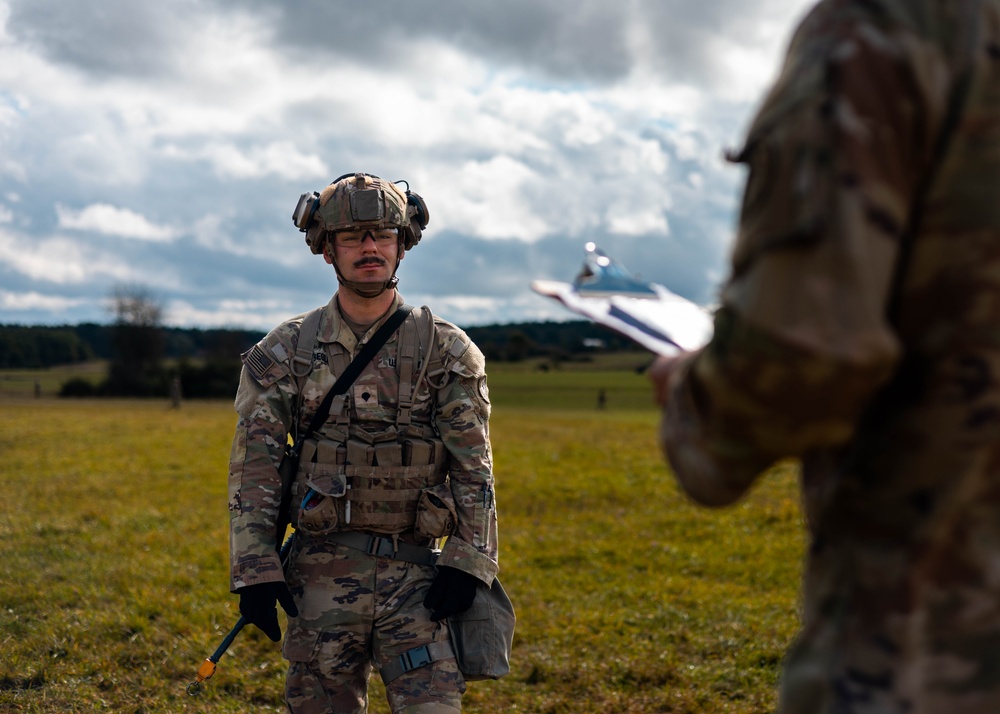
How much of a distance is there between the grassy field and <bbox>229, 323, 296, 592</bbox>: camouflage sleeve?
5.77 ft

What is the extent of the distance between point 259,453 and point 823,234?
342 centimetres

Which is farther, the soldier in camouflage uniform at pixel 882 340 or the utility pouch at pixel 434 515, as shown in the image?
the utility pouch at pixel 434 515

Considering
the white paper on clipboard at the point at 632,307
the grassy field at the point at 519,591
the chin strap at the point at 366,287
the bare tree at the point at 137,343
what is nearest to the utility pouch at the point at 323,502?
the chin strap at the point at 366,287

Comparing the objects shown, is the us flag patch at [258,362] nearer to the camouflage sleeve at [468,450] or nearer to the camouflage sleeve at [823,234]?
the camouflage sleeve at [468,450]

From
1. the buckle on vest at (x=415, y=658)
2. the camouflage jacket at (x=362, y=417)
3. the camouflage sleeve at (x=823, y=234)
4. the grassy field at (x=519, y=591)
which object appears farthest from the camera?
the grassy field at (x=519, y=591)

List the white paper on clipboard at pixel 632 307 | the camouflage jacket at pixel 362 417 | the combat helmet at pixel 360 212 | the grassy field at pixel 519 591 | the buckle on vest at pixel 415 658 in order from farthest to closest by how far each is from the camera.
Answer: the grassy field at pixel 519 591, the combat helmet at pixel 360 212, the camouflage jacket at pixel 362 417, the buckle on vest at pixel 415 658, the white paper on clipboard at pixel 632 307

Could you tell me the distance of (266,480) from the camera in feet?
14.7

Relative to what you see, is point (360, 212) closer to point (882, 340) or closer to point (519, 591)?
point (882, 340)

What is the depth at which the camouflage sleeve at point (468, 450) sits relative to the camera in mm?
4512

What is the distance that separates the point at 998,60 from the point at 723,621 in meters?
7.99

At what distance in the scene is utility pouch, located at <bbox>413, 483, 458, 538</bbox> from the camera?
176 inches

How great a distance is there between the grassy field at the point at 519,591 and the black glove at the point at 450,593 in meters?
1.35

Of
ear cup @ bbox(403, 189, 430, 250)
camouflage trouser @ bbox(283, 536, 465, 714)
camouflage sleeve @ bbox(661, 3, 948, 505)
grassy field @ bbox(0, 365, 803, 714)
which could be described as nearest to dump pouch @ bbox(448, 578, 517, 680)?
camouflage trouser @ bbox(283, 536, 465, 714)

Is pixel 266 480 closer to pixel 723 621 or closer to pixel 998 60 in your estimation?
pixel 998 60
